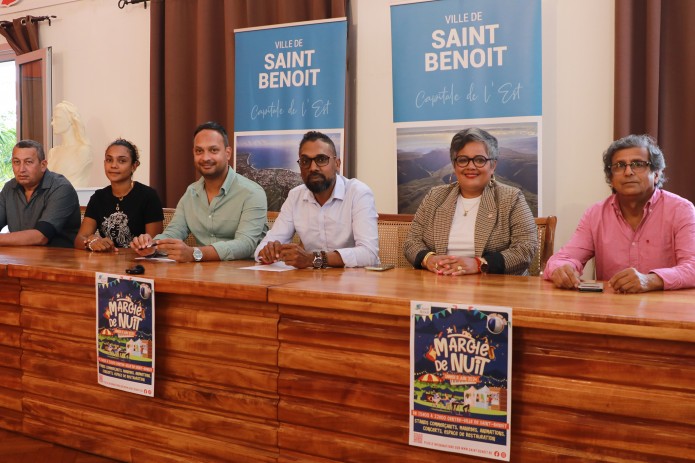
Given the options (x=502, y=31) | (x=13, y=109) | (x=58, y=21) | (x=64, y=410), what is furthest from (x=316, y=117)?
(x=13, y=109)

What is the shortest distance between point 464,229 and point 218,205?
3.80 feet

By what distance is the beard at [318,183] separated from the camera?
2.72 m

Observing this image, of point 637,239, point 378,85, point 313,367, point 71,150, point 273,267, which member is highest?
point 378,85

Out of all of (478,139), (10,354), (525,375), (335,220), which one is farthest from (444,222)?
(10,354)

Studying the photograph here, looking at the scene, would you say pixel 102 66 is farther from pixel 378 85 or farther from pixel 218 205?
pixel 218 205

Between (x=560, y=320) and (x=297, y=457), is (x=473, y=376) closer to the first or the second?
(x=560, y=320)

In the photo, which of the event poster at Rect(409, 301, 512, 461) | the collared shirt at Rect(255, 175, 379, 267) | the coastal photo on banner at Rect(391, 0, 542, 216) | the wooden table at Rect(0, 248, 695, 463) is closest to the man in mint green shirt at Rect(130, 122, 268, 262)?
the collared shirt at Rect(255, 175, 379, 267)

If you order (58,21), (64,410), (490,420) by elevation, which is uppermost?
(58,21)

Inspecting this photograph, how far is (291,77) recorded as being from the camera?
4.23 meters

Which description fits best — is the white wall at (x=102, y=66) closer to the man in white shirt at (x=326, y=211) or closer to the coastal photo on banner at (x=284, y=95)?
the coastal photo on banner at (x=284, y=95)

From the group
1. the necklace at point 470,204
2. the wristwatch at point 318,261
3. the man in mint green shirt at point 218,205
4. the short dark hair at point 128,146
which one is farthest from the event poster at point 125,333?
the short dark hair at point 128,146

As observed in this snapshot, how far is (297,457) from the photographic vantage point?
5.82ft

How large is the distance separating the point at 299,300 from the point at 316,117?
8.47ft

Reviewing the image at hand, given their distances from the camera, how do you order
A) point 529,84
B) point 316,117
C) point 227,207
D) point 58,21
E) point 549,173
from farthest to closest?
point 58,21 < point 316,117 < point 549,173 < point 529,84 < point 227,207
